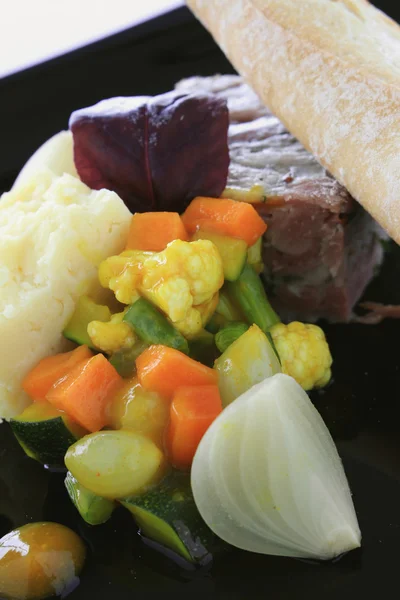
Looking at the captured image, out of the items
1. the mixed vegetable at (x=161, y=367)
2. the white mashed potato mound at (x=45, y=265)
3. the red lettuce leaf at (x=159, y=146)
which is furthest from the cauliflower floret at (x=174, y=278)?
the red lettuce leaf at (x=159, y=146)

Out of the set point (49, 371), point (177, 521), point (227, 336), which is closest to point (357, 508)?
point (177, 521)

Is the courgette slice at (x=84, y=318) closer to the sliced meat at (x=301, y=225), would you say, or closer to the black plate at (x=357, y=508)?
the black plate at (x=357, y=508)

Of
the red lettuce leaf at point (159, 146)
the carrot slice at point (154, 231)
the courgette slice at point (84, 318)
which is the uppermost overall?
the red lettuce leaf at point (159, 146)

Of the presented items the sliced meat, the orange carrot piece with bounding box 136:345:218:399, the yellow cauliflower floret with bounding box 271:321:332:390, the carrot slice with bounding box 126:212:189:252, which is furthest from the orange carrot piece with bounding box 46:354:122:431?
the sliced meat

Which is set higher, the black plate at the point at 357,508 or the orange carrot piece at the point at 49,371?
the orange carrot piece at the point at 49,371

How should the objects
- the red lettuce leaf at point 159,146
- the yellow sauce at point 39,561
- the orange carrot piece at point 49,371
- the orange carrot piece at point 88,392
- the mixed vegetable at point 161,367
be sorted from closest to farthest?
the yellow sauce at point 39,561 → the mixed vegetable at point 161,367 → the orange carrot piece at point 88,392 → the orange carrot piece at point 49,371 → the red lettuce leaf at point 159,146
